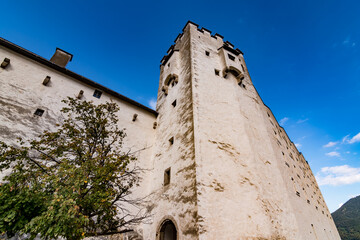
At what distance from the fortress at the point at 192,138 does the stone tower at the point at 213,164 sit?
5 cm

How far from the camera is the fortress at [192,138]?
24.8 feet

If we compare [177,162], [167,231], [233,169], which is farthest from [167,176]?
[233,169]

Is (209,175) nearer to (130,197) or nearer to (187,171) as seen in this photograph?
(187,171)

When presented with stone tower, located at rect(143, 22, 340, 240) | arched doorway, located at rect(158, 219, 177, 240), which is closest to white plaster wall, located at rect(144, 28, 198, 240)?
stone tower, located at rect(143, 22, 340, 240)

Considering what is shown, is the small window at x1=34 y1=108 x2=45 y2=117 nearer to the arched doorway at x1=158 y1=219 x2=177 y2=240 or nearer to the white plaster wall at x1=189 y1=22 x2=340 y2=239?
the white plaster wall at x1=189 y1=22 x2=340 y2=239

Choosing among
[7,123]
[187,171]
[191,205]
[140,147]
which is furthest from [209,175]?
[7,123]

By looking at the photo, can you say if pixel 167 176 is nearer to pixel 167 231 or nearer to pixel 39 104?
pixel 167 231

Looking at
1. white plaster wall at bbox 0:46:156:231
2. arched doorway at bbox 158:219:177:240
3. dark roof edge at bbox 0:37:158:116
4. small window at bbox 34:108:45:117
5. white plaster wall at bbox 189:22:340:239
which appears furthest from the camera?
dark roof edge at bbox 0:37:158:116

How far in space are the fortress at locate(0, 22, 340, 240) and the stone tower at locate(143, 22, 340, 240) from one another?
46 millimetres

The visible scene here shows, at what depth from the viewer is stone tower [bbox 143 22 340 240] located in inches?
288

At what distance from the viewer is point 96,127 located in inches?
309

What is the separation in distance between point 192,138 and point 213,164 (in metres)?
1.56

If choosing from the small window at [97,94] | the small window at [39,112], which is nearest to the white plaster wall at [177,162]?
the small window at [97,94]

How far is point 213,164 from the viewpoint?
334 inches
